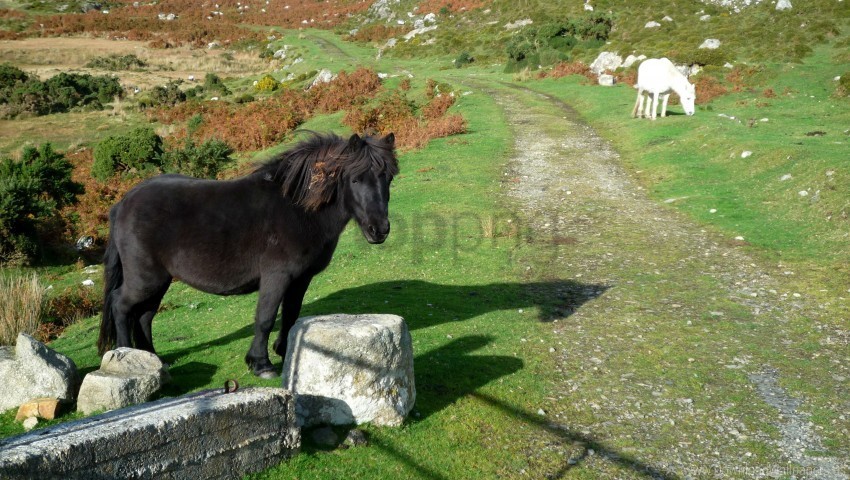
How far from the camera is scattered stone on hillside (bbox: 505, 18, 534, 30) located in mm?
58638

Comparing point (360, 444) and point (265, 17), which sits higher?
point (265, 17)

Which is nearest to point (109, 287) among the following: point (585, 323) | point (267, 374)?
point (267, 374)

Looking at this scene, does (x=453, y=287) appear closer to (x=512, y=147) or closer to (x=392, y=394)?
(x=392, y=394)

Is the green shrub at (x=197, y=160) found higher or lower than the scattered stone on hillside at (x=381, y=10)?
lower

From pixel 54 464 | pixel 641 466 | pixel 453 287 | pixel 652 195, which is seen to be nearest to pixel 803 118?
pixel 652 195

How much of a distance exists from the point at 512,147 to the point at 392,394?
61.5ft

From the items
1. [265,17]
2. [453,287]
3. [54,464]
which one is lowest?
[453,287]

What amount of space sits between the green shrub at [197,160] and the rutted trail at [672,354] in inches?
578

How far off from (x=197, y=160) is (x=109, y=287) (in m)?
19.5

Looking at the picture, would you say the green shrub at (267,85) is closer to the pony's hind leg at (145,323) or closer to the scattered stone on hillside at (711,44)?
the scattered stone on hillside at (711,44)

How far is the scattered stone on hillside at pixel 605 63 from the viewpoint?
3978 cm

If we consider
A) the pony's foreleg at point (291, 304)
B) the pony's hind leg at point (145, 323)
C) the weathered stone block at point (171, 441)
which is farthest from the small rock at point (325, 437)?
the pony's hind leg at point (145, 323)

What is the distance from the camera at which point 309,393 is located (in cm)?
655

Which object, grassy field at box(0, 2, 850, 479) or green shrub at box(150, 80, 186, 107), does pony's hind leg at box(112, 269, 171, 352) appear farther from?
green shrub at box(150, 80, 186, 107)
